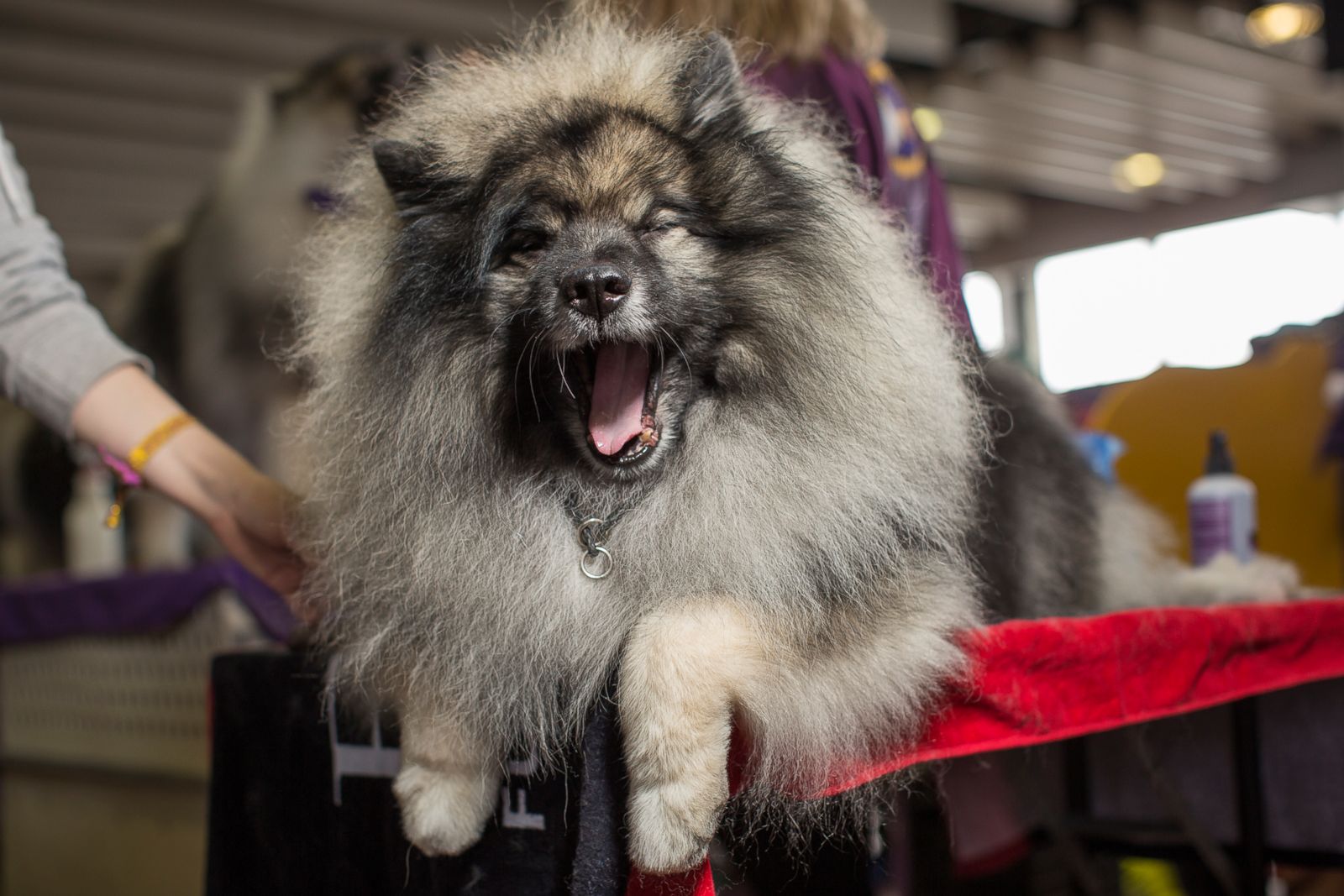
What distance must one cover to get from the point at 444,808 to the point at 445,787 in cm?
2

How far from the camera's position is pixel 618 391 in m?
1.20

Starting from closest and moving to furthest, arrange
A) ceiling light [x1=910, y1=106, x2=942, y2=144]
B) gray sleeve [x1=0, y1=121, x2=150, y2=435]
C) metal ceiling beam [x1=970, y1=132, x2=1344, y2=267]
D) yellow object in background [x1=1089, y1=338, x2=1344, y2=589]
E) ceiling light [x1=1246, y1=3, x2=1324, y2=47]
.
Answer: gray sleeve [x1=0, y1=121, x2=150, y2=435], yellow object in background [x1=1089, y1=338, x2=1344, y2=589], ceiling light [x1=1246, y1=3, x2=1324, y2=47], ceiling light [x1=910, y1=106, x2=942, y2=144], metal ceiling beam [x1=970, y1=132, x2=1344, y2=267]

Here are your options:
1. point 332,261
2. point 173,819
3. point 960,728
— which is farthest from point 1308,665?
point 173,819

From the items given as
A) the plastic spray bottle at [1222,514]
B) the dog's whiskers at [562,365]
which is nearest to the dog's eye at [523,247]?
the dog's whiskers at [562,365]

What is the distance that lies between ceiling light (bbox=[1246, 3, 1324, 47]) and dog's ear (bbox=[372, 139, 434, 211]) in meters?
6.55

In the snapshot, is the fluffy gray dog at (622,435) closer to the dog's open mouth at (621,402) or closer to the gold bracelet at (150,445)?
the dog's open mouth at (621,402)

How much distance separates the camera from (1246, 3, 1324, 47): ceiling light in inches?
247

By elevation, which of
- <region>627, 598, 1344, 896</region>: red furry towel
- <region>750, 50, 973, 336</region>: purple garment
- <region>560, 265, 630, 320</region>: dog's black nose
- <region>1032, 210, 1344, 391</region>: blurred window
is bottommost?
<region>627, 598, 1344, 896</region>: red furry towel

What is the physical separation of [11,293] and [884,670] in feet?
3.98

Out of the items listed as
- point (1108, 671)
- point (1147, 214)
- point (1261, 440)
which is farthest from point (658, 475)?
point (1147, 214)

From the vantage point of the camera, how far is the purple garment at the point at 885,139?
1825 mm

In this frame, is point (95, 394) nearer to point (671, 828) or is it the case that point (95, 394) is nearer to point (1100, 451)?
point (671, 828)

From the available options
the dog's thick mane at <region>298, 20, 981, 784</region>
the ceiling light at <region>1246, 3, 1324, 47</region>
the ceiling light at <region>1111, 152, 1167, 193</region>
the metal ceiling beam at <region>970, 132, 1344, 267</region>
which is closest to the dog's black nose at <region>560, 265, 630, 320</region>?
the dog's thick mane at <region>298, 20, 981, 784</region>

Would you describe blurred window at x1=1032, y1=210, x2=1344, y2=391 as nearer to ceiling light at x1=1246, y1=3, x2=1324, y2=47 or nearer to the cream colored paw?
ceiling light at x1=1246, y1=3, x2=1324, y2=47
